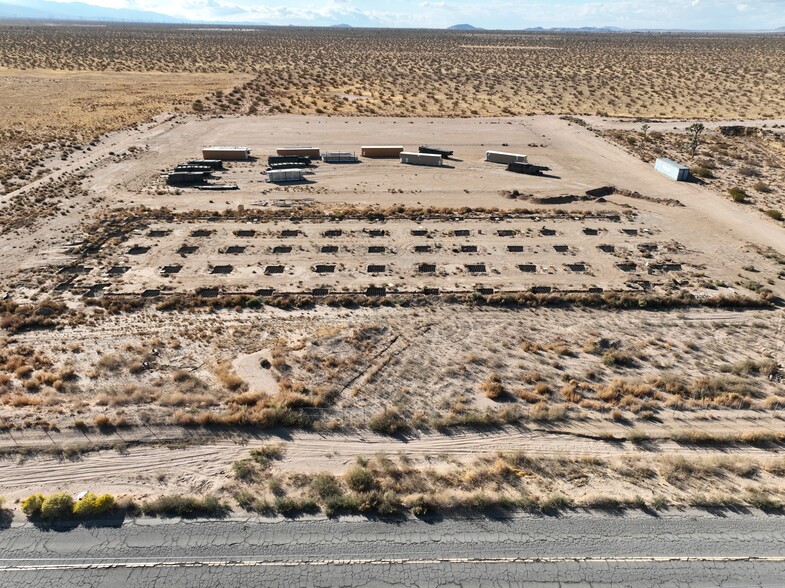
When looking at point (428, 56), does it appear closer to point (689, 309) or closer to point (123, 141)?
point (123, 141)

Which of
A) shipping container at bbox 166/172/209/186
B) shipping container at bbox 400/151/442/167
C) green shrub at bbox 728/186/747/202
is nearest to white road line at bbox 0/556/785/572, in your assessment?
shipping container at bbox 166/172/209/186

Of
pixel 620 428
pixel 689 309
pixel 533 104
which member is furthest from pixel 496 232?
pixel 533 104

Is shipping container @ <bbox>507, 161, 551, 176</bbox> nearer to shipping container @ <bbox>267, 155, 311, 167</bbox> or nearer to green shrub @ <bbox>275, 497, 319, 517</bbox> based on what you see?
shipping container @ <bbox>267, 155, 311, 167</bbox>

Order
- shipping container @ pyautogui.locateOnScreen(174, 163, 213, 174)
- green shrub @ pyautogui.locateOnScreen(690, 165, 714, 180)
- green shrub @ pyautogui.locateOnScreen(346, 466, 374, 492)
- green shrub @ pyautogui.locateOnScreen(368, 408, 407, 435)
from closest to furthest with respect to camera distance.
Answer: green shrub @ pyautogui.locateOnScreen(346, 466, 374, 492), green shrub @ pyautogui.locateOnScreen(368, 408, 407, 435), shipping container @ pyautogui.locateOnScreen(174, 163, 213, 174), green shrub @ pyautogui.locateOnScreen(690, 165, 714, 180)

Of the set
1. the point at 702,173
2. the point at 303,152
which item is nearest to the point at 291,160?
the point at 303,152

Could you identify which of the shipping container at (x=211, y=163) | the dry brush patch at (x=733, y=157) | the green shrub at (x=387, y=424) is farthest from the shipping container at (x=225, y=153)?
the dry brush patch at (x=733, y=157)

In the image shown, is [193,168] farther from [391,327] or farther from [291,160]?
[391,327]

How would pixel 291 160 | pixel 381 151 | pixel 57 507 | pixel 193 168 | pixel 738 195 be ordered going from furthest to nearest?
1. pixel 381 151
2. pixel 291 160
3. pixel 193 168
4. pixel 738 195
5. pixel 57 507
